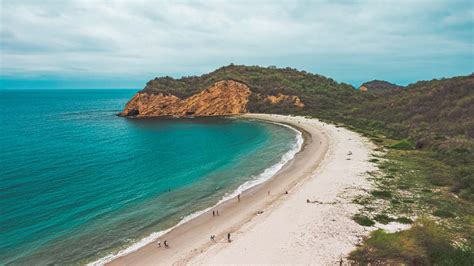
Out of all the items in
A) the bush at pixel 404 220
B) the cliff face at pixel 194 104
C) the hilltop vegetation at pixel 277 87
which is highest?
the hilltop vegetation at pixel 277 87

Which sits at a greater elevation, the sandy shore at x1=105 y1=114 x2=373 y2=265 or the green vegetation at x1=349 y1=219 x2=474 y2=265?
the green vegetation at x1=349 y1=219 x2=474 y2=265

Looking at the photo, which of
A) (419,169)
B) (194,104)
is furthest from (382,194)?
(194,104)

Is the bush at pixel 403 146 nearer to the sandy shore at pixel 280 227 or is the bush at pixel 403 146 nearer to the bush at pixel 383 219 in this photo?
the sandy shore at pixel 280 227

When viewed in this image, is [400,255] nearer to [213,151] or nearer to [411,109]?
[213,151]

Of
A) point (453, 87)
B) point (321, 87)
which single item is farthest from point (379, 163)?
point (321, 87)

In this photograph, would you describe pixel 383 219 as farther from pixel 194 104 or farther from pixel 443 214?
pixel 194 104

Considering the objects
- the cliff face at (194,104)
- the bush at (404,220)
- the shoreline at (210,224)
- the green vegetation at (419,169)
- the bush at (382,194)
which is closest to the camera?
the green vegetation at (419,169)

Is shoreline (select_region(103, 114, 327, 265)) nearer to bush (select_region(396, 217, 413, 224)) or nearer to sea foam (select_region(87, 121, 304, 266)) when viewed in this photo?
sea foam (select_region(87, 121, 304, 266))

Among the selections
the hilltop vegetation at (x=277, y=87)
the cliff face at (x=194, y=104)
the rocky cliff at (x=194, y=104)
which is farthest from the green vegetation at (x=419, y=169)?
the cliff face at (x=194, y=104)

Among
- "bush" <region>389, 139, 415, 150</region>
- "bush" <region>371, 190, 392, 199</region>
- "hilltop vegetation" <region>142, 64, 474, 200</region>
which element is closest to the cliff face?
"hilltop vegetation" <region>142, 64, 474, 200</region>
